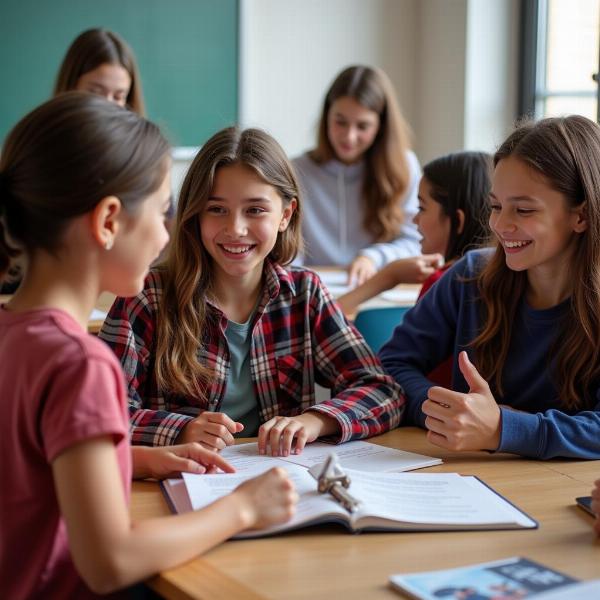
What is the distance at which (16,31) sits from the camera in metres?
4.22

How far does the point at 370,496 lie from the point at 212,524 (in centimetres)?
Result: 26

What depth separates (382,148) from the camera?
3760 mm

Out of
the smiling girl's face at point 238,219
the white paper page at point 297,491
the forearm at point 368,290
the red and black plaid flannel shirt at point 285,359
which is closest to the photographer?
the white paper page at point 297,491

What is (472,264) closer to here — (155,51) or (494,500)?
(494,500)

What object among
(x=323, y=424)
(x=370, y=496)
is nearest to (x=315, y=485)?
(x=370, y=496)

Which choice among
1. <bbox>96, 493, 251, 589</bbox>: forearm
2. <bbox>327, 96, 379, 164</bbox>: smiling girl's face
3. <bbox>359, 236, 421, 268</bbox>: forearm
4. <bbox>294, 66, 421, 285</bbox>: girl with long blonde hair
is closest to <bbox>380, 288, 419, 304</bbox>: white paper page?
<bbox>359, 236, 421, 268</bbox>: forearm

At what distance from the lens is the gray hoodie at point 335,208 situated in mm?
3832

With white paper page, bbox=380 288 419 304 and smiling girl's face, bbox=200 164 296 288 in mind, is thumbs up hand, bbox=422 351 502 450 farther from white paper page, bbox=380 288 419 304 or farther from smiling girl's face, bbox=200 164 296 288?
white paper page, bbox=380 288 419 304

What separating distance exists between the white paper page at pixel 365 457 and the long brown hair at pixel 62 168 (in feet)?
1.92

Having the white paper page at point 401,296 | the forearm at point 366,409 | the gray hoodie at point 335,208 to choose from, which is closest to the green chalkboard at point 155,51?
the gray hoodie at point 335,208

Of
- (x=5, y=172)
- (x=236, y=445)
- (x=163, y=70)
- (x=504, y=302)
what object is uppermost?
(x=163, y=70)

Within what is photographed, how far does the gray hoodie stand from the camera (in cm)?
383

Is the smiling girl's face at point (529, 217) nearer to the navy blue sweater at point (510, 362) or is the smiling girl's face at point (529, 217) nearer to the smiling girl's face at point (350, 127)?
the navy blue sweater at point (510, 362)

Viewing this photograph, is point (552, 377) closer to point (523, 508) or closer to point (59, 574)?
point (523, 508)
